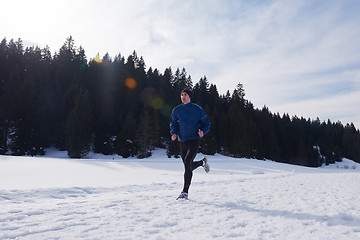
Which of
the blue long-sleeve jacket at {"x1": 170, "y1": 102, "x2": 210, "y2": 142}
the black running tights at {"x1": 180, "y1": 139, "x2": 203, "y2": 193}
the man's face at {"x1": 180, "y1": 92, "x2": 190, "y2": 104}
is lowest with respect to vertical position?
the black running tights at {"x1": 180, "y1": 139, "x2": 203, "y2": 193}

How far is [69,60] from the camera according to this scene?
56.8 m

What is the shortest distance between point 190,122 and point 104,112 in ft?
138

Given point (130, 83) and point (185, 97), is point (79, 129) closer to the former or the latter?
point (130, 83)

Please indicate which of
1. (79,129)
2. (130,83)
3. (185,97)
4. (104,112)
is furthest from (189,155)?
(130,83)

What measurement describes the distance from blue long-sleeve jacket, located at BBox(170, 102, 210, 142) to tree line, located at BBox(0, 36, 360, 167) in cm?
3245

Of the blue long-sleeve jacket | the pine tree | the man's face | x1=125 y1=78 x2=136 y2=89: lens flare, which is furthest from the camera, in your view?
x1=125 y1=78 x2=136 y2=89: lens flare

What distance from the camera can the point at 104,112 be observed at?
1711 inches

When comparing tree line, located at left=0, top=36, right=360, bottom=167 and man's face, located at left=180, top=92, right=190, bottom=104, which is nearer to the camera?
man's face, located at left=180, top=92, right=190, bottom=104

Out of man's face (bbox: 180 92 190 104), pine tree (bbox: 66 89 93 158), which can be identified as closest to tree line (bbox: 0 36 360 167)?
pine tree (bbox: 66 89 93 158)

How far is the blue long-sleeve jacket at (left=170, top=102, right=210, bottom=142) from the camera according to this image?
441 centimetres

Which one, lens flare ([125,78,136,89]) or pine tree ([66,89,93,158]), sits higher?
lens flare ([125,78,136,89])

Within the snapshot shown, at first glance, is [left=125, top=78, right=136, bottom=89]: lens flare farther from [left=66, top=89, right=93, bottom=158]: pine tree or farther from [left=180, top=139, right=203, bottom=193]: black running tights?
[left=180, top=139, right=203, bottom=193]: black running tights

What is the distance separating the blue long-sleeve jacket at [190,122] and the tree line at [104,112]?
32448 mm

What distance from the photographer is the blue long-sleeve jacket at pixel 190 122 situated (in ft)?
14.5
